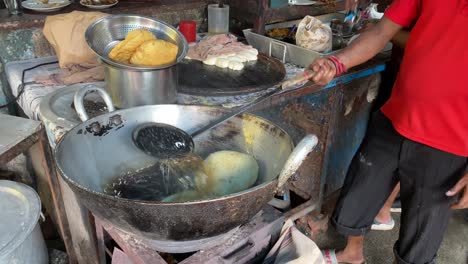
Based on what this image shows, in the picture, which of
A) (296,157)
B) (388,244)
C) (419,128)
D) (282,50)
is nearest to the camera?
(296,157)

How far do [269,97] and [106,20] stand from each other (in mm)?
818

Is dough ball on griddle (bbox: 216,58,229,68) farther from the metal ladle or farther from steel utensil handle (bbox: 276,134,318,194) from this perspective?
steel utensil handle (bbox: 276,134,318,194)

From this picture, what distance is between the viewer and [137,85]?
154 cm

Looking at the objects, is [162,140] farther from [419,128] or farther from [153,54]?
[419,128]

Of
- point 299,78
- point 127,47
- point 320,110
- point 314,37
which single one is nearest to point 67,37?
point 127,47

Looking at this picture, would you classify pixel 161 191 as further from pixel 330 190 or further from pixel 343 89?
pixel 330 190

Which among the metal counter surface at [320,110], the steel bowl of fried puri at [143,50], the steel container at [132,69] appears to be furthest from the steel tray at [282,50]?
the steel bowl of fried puri at [143,50]

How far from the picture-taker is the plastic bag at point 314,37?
2.25 meters

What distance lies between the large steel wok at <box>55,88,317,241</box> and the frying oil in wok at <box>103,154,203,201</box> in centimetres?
4

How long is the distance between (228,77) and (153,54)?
23.4 inches

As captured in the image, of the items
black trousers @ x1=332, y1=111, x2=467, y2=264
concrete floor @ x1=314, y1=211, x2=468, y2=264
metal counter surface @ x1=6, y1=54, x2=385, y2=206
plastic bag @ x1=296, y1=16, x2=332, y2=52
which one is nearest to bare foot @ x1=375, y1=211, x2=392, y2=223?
concrete floor @ x1=314, y1=211, x2=468, y2=264

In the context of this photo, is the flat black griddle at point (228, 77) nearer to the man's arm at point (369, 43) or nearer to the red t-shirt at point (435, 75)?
the man's arm at point (369, 43)

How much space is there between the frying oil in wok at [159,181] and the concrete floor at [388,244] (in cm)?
175

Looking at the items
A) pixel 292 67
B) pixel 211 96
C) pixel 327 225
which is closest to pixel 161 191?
pixel 211 96
